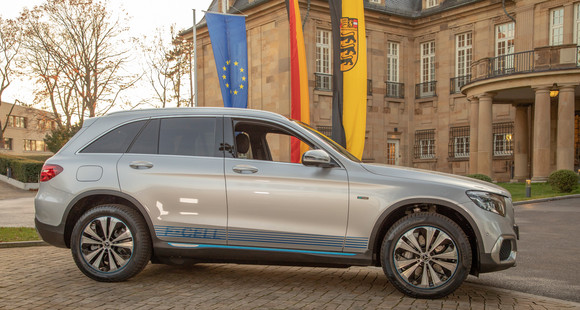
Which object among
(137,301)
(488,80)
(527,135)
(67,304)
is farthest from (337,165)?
(527,135)

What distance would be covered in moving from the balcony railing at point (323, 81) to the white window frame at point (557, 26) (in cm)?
1156

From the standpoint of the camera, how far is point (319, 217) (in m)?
5.27

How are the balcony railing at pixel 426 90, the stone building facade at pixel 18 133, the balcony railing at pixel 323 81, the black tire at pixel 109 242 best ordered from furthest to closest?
the stone building facade at pixel 18 133 → the balcony railing at pixel 426 90 → the balcony railing at pixel 323 81 → the black tire at pixel 109 242

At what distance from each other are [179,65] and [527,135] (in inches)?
1037

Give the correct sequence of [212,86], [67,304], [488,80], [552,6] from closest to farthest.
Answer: [67,304]
[488,80]
[552,6]
[212,86]

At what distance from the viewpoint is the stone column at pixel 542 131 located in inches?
898

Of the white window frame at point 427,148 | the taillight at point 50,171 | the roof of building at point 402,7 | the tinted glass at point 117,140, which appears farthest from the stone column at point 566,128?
the taillight at point 50,171

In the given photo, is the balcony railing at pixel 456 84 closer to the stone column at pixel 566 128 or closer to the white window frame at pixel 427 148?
the white window frame at pixel 427 148

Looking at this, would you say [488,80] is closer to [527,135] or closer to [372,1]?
[527,135]

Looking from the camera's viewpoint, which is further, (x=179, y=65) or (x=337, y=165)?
(x=179, y=65)

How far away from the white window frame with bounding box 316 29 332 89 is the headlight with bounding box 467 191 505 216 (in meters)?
24.8

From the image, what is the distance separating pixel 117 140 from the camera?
236 inches

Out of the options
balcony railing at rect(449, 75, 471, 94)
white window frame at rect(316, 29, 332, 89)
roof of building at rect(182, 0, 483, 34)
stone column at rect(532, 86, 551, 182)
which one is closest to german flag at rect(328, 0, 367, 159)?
stone column at rect(532, 86, 551, 182)

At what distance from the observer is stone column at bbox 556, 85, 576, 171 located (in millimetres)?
22484
